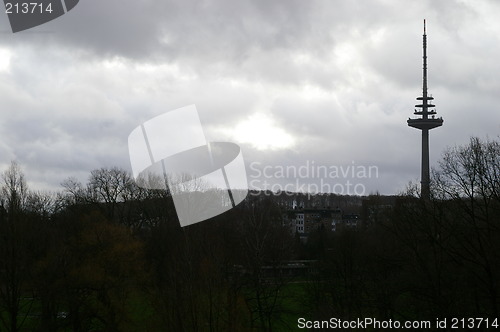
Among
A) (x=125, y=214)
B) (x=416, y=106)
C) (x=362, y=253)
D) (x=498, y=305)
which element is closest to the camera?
(x=498, y=305)

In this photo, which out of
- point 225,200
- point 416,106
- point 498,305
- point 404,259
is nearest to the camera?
point 498,305

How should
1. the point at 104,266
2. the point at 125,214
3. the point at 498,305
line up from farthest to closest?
the point at 125,214 < the point at 104,266 < the point at 498,305

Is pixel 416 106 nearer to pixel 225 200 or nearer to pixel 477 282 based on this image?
pixel 225 200

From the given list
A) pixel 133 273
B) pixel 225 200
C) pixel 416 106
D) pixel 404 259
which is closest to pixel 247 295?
pixel 133 273

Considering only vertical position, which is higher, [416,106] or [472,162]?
[416,106]

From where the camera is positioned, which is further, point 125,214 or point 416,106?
point 416,106

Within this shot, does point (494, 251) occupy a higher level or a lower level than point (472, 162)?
lower

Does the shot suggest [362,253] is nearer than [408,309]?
No

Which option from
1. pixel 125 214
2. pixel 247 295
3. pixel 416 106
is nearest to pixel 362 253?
pixel 247 295

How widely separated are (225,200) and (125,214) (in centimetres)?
1214

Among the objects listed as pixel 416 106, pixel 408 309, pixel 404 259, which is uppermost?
pixel 416 106

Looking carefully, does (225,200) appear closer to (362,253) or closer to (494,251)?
(362,253)

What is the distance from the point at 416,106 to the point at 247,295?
94580 mm

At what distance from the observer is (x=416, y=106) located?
119312mm
